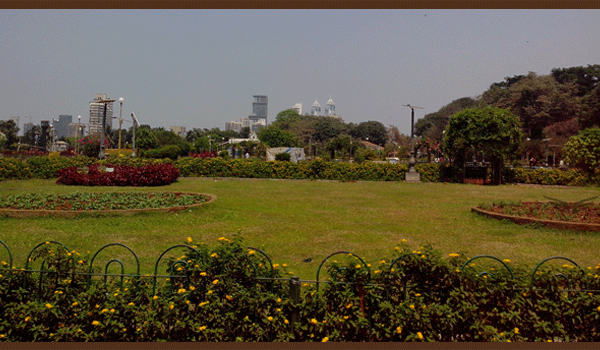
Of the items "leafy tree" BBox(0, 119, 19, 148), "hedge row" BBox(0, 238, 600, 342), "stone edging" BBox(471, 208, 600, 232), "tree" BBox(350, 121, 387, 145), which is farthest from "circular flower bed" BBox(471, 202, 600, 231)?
"tree" BBox(350, 121, 387, 145)

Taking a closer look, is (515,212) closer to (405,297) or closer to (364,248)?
(364,248)

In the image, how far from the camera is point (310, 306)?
11.1ft

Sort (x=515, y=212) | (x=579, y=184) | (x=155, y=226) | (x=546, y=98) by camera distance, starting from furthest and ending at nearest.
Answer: (x=546, y=98)
(x=579, y=184)
(x=515, y=212)
(x=155, y=226)

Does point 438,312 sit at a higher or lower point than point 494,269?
lower

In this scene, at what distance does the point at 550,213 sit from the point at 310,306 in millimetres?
8101

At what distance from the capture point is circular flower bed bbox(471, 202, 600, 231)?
8477 millimetres

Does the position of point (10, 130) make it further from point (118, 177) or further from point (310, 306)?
point (310, 306)

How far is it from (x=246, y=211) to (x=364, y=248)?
439cm

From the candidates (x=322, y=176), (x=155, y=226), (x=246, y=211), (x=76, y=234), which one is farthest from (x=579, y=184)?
(x=76, y=234)

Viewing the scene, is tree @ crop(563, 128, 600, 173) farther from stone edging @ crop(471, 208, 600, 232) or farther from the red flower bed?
the red flower bed

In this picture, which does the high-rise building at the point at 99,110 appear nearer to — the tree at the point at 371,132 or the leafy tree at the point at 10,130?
the leafy tree at the point at 10,130

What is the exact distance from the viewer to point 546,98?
46375 mm

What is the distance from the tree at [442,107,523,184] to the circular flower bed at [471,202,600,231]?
1221cm

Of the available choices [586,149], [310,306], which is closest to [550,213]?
[586,149]
